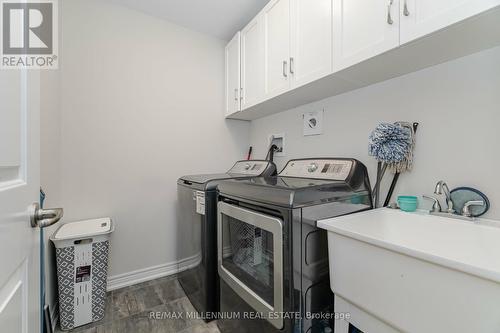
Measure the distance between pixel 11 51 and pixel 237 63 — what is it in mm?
1740

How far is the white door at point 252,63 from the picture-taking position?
1.72 metres

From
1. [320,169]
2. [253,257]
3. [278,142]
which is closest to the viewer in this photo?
[253,257]

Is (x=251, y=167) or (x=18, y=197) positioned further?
(x=251, y=167)

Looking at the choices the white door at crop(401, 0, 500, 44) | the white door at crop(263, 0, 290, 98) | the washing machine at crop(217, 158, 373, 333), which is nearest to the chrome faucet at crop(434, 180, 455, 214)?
the washing machine at crop(217, 158, 373, 333)

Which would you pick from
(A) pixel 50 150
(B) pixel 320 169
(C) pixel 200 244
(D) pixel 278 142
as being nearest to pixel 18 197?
(C) pixel 200 244

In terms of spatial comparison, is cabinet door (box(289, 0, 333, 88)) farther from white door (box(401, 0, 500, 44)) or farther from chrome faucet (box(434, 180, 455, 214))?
chrome faucet (box(434, 180, 455, 214))

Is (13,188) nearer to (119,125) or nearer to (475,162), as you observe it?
(119,125)

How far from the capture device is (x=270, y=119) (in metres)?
2.21

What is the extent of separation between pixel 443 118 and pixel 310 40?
82cm

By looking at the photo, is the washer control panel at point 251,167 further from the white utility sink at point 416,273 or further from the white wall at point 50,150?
the white wall at point 50,150

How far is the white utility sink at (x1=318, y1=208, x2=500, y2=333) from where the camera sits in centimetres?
53

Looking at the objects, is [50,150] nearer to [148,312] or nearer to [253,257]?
[148,312]

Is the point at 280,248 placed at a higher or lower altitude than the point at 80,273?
higher

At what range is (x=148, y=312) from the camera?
156 cm
